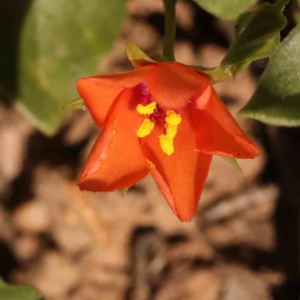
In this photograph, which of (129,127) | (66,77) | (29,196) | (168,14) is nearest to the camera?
(129,127)

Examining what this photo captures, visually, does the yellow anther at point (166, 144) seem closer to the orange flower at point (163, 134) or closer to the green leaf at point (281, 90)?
the orange flower at point (163, 134)

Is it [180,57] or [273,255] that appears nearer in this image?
[180,57]

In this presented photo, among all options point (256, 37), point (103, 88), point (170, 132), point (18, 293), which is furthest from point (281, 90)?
point (18, 293)

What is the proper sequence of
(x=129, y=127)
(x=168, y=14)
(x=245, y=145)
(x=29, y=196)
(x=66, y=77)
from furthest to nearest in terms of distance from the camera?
(x=29, y=196) < (x=66, y=77) < (x=168, y=14) < (x=129, y=127) < (x=245, y=145)

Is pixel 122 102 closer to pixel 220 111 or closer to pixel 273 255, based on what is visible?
pixel 220 111

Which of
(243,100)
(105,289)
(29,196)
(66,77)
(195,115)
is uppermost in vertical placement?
(195,115)

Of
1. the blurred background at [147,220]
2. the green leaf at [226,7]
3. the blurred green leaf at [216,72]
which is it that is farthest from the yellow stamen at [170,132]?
the blurred background at [147,220]

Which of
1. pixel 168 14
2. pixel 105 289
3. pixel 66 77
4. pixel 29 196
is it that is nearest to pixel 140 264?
pixel 105 289
